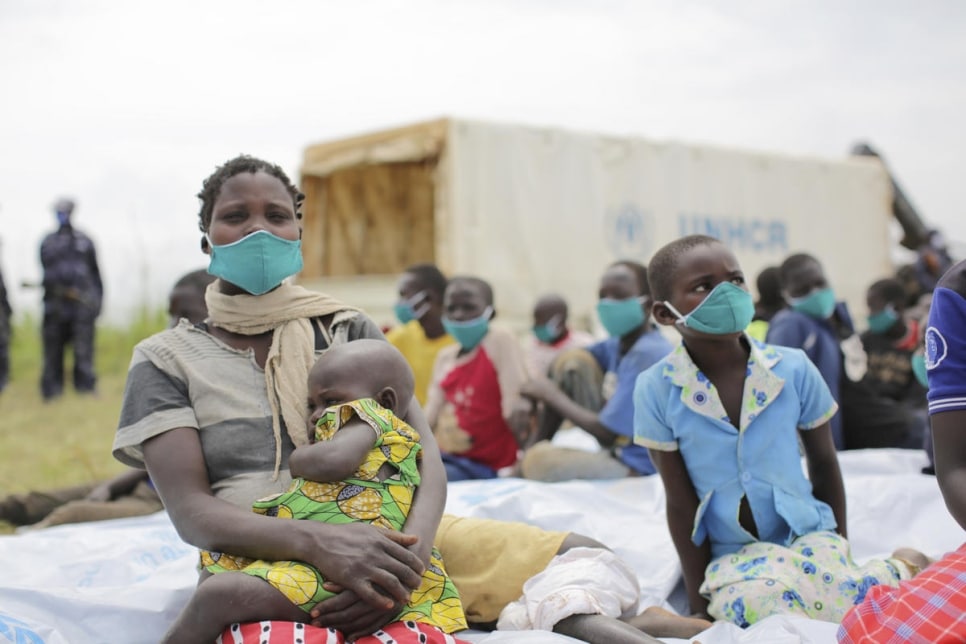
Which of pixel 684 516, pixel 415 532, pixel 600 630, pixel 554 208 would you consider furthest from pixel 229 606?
pixel 554 208

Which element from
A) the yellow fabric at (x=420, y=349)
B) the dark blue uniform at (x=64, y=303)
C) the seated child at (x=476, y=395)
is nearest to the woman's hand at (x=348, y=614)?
the seated child at (x=476, y=395)

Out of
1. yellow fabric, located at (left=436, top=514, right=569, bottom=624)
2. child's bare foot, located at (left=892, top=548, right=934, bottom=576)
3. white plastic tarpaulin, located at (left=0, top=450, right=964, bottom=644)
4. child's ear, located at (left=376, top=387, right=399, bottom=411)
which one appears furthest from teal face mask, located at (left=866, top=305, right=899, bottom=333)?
child's ear, located at (left=376, top=387, right=399, bottom=411)

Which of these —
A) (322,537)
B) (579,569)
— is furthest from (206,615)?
(579,569)

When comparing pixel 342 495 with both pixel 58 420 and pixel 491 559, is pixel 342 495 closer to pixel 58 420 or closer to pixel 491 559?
→ pixel 491 559

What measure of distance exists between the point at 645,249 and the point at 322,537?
7.36 meters

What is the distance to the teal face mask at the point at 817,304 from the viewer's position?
444 cm

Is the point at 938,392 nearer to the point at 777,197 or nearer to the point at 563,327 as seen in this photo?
the point at 563,327

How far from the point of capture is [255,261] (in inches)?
84.6

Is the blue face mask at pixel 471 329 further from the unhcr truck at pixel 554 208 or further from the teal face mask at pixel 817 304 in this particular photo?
the unhcr truck at pixel 554 208

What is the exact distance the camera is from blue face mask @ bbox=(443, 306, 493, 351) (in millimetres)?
4359

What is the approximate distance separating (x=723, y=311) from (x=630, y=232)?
6392mm

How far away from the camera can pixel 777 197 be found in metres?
9.62

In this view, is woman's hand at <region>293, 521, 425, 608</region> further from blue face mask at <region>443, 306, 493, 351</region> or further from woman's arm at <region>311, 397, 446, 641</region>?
blue face mask at <region>443, 306, 493, 351</region>

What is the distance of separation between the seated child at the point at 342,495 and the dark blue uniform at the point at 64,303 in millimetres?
7598
